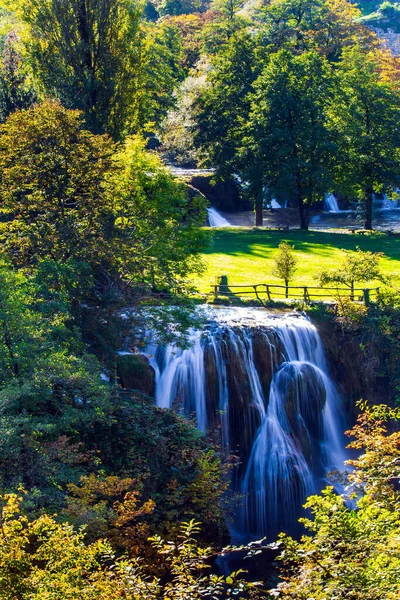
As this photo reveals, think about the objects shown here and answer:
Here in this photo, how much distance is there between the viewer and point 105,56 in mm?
33406

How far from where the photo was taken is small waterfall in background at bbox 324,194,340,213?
5766 centimetres

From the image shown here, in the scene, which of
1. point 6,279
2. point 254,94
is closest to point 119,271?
point 6,279

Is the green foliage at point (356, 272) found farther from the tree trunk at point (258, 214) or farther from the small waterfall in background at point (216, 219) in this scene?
the small waterfall in background at point (216, 219)

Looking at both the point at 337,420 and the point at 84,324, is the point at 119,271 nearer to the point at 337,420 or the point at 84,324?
the point at 84,324

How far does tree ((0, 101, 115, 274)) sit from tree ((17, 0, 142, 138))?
10246 millimetres

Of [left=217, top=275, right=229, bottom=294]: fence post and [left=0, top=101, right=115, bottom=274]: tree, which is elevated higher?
[left=0, top=101, right=115, bottom=274]: tree

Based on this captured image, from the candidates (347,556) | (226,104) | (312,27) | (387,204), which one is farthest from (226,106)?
(347,556)

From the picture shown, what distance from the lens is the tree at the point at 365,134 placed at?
47.0m

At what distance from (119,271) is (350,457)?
10892 mm

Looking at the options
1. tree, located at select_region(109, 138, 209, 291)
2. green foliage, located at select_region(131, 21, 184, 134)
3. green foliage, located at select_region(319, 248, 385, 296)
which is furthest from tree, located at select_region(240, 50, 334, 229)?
tree, located at select_region(109, 138, 209, 291)

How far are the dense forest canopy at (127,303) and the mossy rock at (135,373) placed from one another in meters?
0.05

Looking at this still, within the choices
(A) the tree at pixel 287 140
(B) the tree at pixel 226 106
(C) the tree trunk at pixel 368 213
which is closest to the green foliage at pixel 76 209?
(A) the tree at pixel 287 140

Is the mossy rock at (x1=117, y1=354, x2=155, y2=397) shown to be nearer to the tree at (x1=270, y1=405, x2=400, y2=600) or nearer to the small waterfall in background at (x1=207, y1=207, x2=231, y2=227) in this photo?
the tree at (x1=270, y1=405, x2=400, y2=600)

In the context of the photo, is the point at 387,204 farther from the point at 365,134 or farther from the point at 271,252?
the point at 271,252
